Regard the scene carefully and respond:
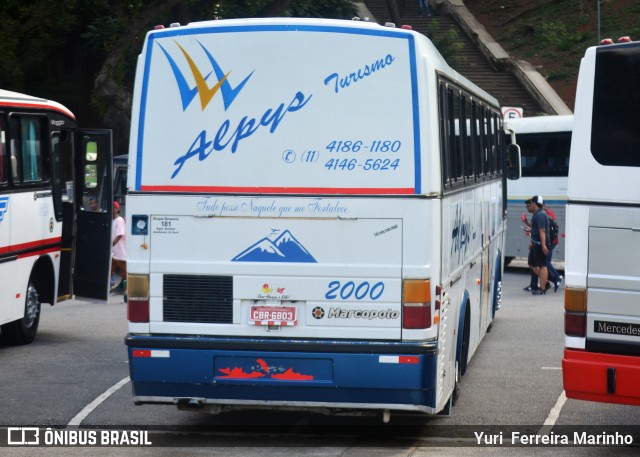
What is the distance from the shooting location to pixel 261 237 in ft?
29.7

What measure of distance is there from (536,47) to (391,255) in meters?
42.4

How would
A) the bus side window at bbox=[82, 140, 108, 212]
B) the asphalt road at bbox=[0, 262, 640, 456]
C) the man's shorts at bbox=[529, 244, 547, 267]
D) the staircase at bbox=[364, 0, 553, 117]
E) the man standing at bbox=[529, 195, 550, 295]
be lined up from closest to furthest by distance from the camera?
1. the asphalt road at bbox=[0, 262, 640, 456]
2. the bus side window at bbox=[82, 140, 108, 212]
3. the man standing at bbox=[529, 195, 550, 295]
4. the man's shorts at bbox=[529, 244, 547, 267]
5. the staircase at bbox=[364, 0, 553, 117]

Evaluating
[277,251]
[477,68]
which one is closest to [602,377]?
[277,251]

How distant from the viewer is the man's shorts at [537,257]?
2206cm

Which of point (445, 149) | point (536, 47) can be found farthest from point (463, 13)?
point (445, 149)

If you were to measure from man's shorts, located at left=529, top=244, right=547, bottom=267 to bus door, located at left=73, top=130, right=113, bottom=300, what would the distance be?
8950 millimetres

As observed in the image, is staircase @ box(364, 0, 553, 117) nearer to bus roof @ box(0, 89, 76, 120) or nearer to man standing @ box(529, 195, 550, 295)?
man standing @ box(529, 195, 550, 295)

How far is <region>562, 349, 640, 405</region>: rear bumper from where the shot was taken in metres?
8.45

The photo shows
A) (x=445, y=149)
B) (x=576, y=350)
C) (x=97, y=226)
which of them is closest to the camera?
(x=576, y=350)

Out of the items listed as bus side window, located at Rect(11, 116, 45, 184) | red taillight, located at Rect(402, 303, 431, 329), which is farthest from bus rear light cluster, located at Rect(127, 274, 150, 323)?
bus side window, located at Rect(11, 116, 45, 184)

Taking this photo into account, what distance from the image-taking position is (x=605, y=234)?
28.3 feet

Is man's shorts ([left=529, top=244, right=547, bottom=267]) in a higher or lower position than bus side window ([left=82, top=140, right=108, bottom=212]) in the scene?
lower

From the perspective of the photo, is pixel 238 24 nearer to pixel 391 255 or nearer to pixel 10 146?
pixel 391 255

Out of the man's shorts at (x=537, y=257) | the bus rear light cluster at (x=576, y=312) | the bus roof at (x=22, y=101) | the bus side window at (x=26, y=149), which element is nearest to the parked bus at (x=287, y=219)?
the bus rear light cluster at (x=576, y=312)
